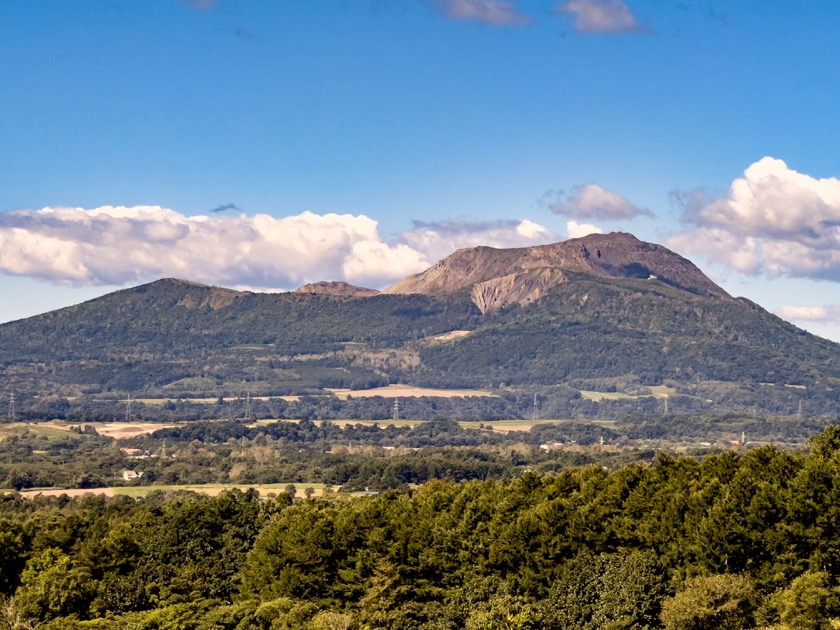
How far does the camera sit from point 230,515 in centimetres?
11031

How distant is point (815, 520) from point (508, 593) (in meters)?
19.5

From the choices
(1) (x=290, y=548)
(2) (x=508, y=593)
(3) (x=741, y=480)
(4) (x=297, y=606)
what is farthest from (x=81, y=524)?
(3) (x=741, y=480)

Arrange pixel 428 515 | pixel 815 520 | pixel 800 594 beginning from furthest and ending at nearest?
1. pixel 428 515
2. pixel 815 520
3. pixel 800 594

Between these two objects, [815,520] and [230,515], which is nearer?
[815,520]

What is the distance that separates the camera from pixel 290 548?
9600cm

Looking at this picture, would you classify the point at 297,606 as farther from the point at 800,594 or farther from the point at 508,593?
the point at 800,594

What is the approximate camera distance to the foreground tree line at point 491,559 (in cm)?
8244

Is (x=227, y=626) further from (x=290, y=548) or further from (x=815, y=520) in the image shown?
(x=815, y=520)

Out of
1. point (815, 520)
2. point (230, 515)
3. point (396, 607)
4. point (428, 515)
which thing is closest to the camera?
point (815, 520)

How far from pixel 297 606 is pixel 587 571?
18.4 meters

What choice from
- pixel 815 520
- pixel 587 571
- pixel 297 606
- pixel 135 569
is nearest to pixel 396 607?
pixel 297 606

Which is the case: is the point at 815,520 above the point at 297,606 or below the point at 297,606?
above

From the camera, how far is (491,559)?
9100 centimetres

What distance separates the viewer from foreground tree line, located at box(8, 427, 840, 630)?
270ft
